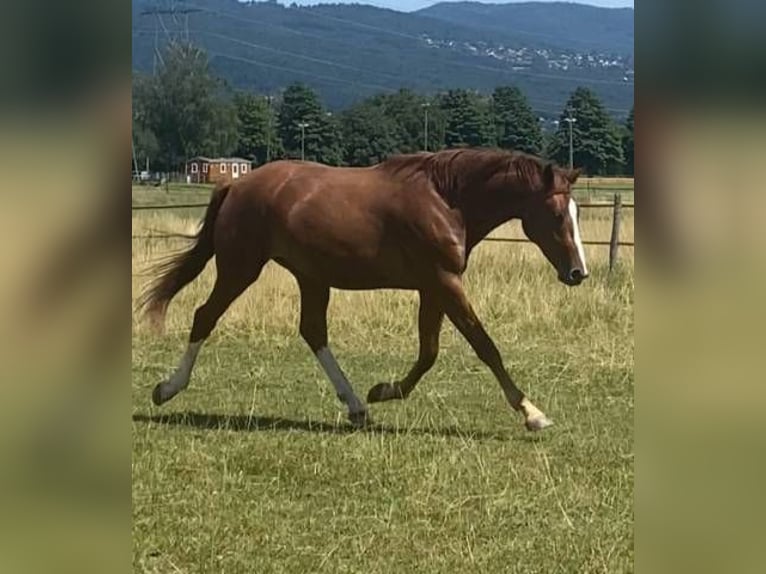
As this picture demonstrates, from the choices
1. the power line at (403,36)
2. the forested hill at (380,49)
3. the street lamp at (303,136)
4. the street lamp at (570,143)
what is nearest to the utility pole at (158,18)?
the forested hill at (380,49)

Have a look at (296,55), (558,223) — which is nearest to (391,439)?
(558,223)

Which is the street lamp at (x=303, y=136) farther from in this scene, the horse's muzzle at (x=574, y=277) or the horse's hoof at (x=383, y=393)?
the horse's muzzle at (x=574, y=277)

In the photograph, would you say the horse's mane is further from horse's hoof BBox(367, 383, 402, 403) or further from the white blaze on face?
horse's hoof BBox(367, 383, 402, 403)

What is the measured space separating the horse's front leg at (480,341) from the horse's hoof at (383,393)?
A: 36cm

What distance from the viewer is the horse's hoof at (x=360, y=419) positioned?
3.94 meters

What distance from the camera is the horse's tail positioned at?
3.86m

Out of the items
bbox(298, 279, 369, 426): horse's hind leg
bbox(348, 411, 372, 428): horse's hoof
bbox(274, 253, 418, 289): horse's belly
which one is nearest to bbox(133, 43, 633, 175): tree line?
bbox(274, 253, 418, 289): horse's belly

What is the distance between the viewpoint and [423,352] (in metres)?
3.91

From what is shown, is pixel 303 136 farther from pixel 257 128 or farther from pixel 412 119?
pixel 412 119

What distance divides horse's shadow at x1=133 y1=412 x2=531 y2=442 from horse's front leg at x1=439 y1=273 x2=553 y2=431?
0.19m
